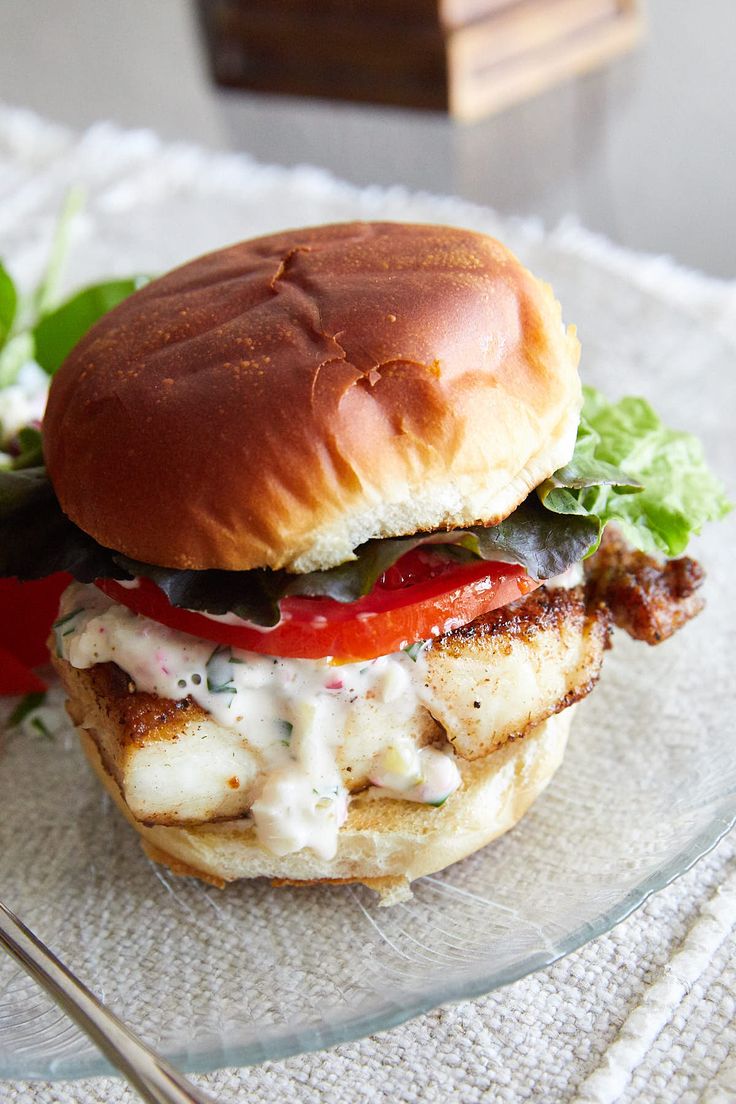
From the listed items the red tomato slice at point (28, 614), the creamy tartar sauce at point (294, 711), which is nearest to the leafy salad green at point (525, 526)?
the creamy tartar sauce at point (294, 711)

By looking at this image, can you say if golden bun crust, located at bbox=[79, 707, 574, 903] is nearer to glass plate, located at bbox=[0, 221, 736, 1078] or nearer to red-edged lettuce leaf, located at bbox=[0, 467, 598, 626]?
glass plate, located at bbox=[0, 221, 736, 1078]

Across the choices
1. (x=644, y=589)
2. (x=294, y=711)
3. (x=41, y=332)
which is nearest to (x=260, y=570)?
(x=294, y=711)

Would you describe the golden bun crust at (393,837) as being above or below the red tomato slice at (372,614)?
below

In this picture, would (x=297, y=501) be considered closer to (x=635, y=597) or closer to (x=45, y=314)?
(x=635, y=597)

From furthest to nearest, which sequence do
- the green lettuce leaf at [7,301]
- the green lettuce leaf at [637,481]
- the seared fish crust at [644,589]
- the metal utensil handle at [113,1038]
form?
the green lettuce leaf at [7,301] → the seared fish crust at [644,589] → the green lettuce leaf at [637,481] → the metal utensil handle at [113,1038]

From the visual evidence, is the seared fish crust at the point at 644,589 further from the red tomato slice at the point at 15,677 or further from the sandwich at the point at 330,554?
the red tomato slice at the point at 15,677

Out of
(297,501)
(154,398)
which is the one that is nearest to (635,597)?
(297,501)

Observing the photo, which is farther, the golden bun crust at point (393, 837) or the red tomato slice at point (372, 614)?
the golden bun crust at point (393, 837)
